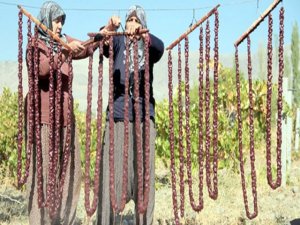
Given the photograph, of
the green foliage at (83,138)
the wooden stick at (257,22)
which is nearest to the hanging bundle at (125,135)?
the wooden stick at (257,22)

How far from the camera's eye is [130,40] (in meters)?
4.55

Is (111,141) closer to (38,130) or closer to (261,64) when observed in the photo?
(38,130)

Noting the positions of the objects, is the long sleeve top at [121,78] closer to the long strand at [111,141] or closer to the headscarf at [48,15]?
the long strand at [111,141]

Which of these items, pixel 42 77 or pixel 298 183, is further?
pixel 298 183

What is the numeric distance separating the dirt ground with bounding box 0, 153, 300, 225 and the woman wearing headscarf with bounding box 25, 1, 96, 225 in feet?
4.76

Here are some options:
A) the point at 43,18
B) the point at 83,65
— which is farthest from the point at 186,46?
the point at 83,65

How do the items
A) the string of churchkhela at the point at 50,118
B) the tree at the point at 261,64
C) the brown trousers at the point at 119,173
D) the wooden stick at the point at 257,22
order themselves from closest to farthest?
the wooden stick at the point at 257,22
the string of churchkhela at the point at 50,118
the brown trousers at the point at 119,173
the tree at the point at 261,64

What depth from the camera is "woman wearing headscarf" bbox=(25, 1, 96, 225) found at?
462 cm

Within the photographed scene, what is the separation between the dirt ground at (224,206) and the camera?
647 cm

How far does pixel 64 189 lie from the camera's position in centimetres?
505

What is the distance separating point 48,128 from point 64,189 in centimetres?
59

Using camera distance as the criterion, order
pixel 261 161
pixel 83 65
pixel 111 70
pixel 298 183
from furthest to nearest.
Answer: pixel 83 65 < pixel 261 161 < pixel 298 183 < pixel 111 70

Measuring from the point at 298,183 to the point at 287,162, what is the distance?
40cm

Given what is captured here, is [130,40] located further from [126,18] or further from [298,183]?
[298,183]
